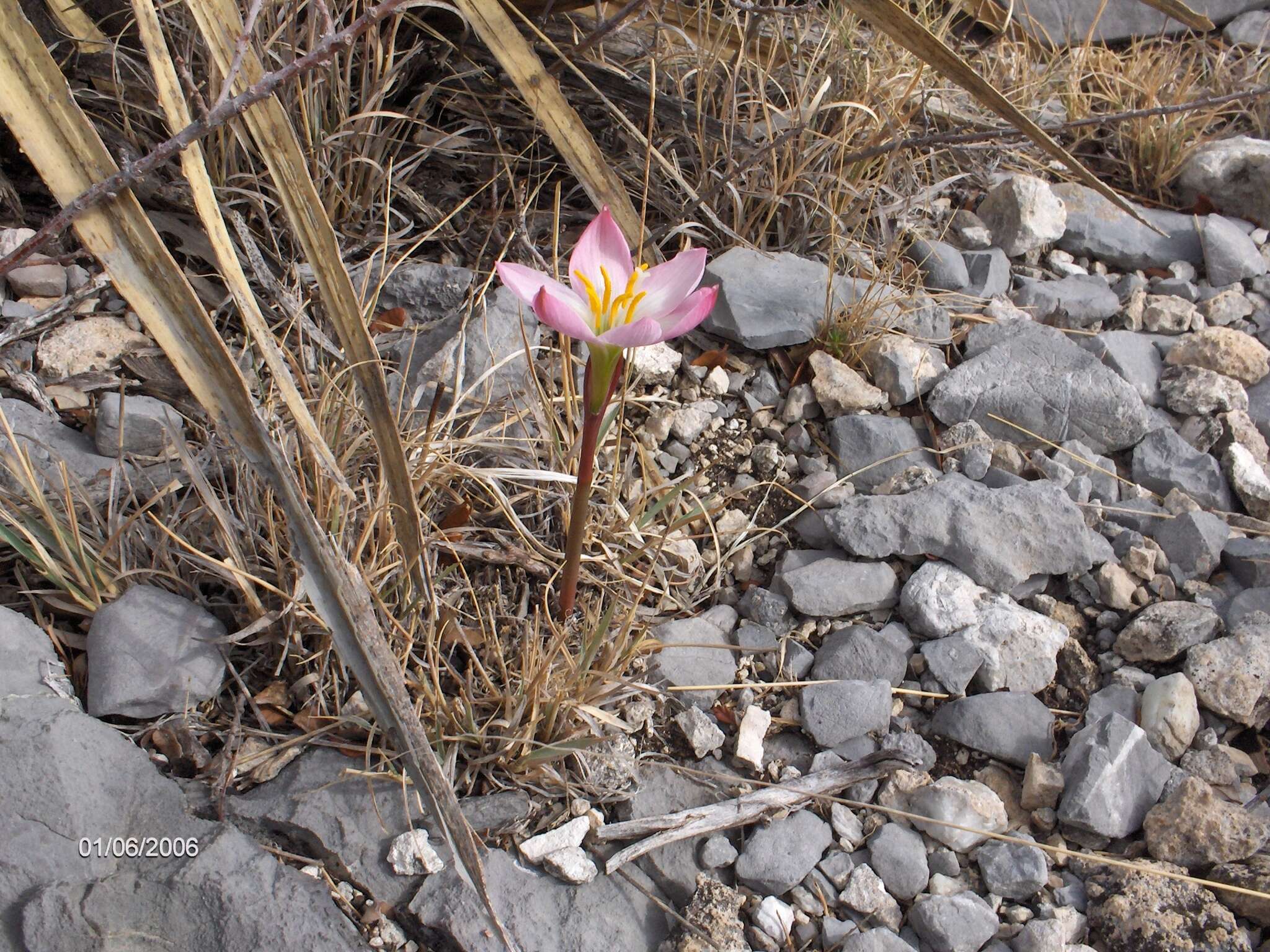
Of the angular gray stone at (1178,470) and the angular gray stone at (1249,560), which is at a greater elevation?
the angular gray stone at (1178,470)

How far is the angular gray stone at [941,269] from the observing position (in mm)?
2234

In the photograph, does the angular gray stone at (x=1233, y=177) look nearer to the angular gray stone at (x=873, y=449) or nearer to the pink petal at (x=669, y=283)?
the angular gray stone at (x=873, y=449)

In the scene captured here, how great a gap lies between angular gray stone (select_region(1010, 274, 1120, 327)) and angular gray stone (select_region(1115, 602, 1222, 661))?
83cm

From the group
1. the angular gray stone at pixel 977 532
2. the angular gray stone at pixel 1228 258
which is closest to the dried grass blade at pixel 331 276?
the angular gray stone at pixel 977 532

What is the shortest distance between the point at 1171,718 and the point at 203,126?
1.48 m

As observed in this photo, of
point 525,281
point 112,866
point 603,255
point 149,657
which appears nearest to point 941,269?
point 603,255

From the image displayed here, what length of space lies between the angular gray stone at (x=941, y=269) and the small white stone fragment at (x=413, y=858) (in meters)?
1.54

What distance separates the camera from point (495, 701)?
4.65 ft

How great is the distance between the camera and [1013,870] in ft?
4.43

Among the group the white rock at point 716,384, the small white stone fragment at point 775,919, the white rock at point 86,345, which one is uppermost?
the white rock at point 86,345

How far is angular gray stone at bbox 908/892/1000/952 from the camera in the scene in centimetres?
129

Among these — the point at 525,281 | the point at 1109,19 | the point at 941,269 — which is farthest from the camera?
the point at 1109,19

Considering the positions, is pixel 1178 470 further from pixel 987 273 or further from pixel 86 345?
pixel 86 345

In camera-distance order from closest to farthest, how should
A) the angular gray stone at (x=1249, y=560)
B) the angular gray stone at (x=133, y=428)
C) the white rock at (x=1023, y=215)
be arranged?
the angular gray stone at (x=133, y=428)
the angular gray stone at (x=1249, y=560)
the white rock at (x=1023, y=215)
